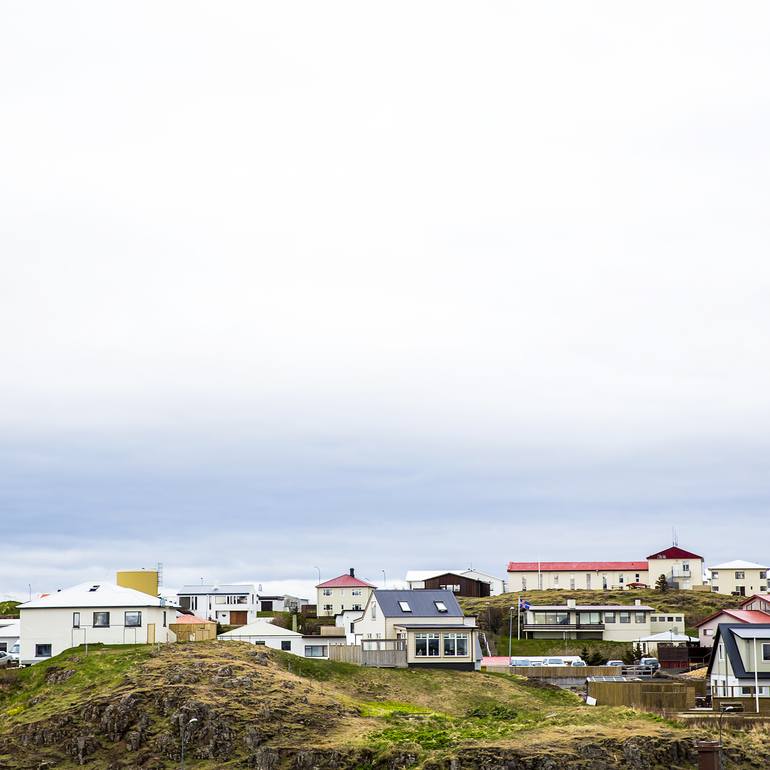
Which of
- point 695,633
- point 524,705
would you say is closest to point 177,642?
point 524,705

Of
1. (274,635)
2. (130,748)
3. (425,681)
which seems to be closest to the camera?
(130,748)

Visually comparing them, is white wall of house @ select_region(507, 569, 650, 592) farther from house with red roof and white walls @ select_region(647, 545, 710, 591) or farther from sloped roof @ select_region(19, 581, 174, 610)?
sloped roof @ select_region(19, 581, 174, 610)

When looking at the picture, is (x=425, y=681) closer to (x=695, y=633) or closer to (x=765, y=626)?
(x=765, y=626)

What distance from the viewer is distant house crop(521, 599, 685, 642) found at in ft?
368

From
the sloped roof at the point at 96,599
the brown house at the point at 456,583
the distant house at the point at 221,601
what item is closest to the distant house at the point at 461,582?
the brown house at the point at 456,583

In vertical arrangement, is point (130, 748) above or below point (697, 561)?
below

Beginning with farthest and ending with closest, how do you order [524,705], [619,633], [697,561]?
[697,561]
[619,633]
[524,705]

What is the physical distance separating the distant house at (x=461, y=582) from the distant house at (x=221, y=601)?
72.4 feet

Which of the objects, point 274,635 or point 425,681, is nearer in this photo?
point 425,681

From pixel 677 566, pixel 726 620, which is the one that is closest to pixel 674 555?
pixel 677 566

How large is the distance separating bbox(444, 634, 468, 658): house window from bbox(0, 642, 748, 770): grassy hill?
7.90 meters

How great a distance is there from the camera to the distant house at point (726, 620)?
91625 mm

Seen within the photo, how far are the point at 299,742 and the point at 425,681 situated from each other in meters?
17.7

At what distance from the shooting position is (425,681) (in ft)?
247
